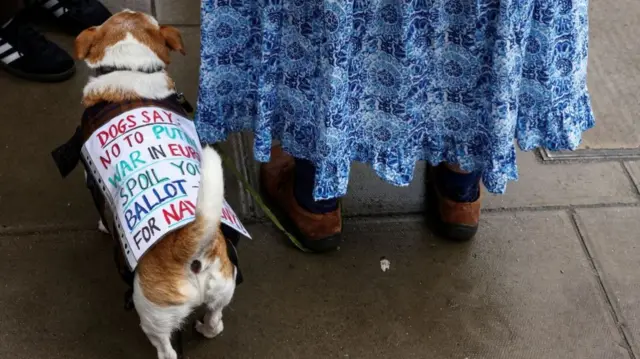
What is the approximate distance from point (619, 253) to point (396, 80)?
4.43ft

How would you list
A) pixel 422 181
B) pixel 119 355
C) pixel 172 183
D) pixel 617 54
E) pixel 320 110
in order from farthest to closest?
1. pixel 617 54
2. pixel 422 181
3. pixel 119 355
4. pixel 320 110
5. pixel 172 183

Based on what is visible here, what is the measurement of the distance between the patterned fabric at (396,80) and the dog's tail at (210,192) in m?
0.54

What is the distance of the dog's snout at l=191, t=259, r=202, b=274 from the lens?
1.81 metres

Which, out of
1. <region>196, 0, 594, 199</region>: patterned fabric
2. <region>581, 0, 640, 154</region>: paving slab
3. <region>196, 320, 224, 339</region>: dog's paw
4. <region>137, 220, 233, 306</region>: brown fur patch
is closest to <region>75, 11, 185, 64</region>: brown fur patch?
<region>196, 0, 594, 199</region>: patterned fabric

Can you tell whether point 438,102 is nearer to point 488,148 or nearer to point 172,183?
point 488,148

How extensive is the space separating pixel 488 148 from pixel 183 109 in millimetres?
1034

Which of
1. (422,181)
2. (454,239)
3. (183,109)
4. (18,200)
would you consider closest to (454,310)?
(454,239)

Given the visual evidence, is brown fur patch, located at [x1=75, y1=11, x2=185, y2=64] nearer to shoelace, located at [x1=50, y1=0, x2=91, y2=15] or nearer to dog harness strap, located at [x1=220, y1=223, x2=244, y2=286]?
dog harness strap, located at [x1=220, y1=223, x2=244, y2=286]

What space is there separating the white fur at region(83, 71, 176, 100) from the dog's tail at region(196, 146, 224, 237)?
70 cm

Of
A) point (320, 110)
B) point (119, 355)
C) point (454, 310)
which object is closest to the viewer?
point (320, 110)

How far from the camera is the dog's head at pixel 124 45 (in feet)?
7.40

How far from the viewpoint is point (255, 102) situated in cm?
227

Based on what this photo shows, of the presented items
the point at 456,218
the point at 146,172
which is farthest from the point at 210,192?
the point at 456,218

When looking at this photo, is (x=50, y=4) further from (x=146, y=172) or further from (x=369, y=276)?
(x=369, y=276)
